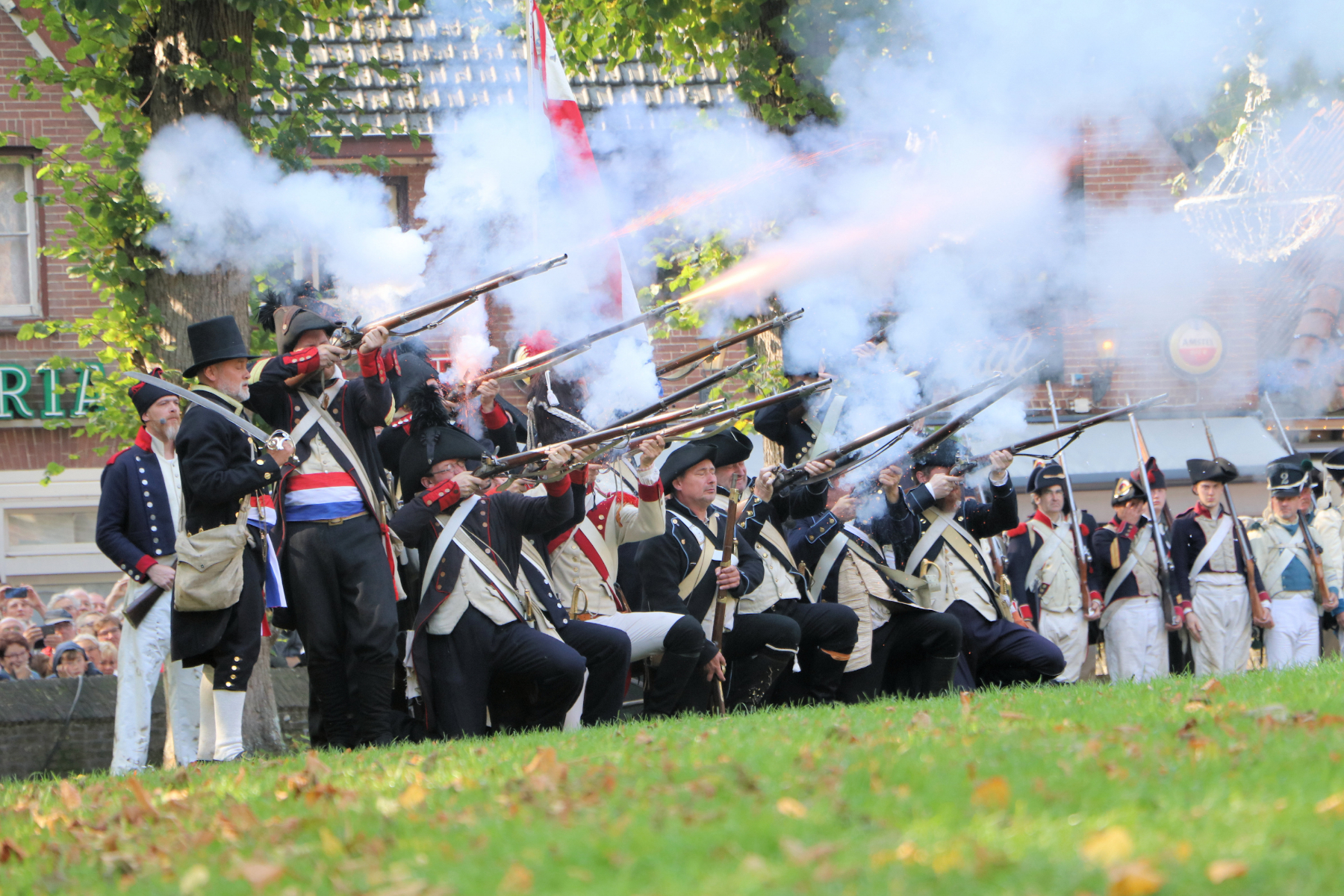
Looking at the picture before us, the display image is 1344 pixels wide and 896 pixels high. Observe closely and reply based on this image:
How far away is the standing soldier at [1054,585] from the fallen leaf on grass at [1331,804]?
7487 millimetres

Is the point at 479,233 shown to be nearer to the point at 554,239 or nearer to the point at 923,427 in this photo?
the point at 554,239

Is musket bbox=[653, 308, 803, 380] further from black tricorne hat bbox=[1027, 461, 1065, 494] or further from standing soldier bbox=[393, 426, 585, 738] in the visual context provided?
black tricorne hat bbox=[1027, 461, 1065, 494]

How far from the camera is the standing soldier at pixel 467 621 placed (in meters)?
6.61

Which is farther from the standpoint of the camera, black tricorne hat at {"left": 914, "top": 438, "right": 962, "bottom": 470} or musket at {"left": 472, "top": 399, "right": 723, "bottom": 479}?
black tricorne hat at {"left": 914, "top": 438, "right": 962, "bottom": 470}

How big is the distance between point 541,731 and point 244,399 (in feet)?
6.65

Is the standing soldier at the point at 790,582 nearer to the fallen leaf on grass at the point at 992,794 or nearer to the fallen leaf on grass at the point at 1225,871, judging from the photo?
the fallen leaf on grass at the point at 992,794

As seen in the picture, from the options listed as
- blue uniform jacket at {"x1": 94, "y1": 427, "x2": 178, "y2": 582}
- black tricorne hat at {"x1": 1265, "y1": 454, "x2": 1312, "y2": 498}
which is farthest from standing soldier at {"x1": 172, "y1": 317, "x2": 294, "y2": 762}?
black tricorne hat at {"x1": 1265, "y1": 454, "x2": 1312, "y2": 498}

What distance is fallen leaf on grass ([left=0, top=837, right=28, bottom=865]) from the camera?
3984 mm

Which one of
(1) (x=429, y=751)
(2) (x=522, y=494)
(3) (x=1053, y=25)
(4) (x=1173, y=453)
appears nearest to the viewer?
(1) (x=429, y=751)

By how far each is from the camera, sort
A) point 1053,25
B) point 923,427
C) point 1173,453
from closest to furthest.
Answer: point 923,427, point 1053,25, point 1173,453

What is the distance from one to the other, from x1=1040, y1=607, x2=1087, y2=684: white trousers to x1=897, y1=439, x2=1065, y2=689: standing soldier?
8.06 feet

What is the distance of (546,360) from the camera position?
7617 millimetres

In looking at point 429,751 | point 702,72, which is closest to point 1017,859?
point 429,751

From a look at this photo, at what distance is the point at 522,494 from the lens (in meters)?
7.27
